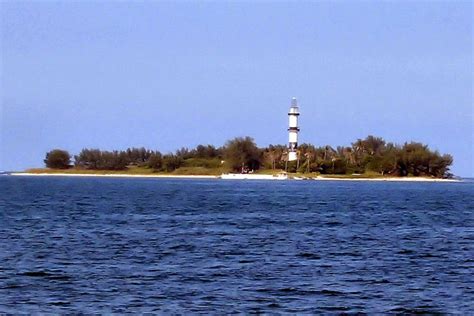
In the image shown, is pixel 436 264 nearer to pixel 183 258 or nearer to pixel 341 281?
pixel 341 281

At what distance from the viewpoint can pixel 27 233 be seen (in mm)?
49062

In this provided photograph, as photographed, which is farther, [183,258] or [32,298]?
[183,258]

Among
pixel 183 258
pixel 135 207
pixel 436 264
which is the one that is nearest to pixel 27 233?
pixel 183 258

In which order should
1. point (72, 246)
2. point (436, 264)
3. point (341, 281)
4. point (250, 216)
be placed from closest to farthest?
1. point (341, 281)
2. point (436, 264)
3. point (72, 246)
4. point (250, 216)

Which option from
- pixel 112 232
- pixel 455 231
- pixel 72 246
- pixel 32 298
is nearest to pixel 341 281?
pixel 32 298

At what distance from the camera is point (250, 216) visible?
6875 cm

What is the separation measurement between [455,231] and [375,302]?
29742 mm

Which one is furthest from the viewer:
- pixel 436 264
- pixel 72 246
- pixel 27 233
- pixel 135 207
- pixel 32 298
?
pixel 135 207

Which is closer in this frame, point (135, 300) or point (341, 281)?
point (135, 300)

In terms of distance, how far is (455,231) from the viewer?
181ft

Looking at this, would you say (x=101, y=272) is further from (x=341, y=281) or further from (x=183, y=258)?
(x=341, y=281)

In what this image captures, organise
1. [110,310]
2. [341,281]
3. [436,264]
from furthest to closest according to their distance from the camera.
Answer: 1. [436,264]
2. [341,281]
3. [110,310]

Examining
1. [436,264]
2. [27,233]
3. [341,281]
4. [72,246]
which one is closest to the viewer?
[341,281]

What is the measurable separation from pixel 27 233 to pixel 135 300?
2406cm
